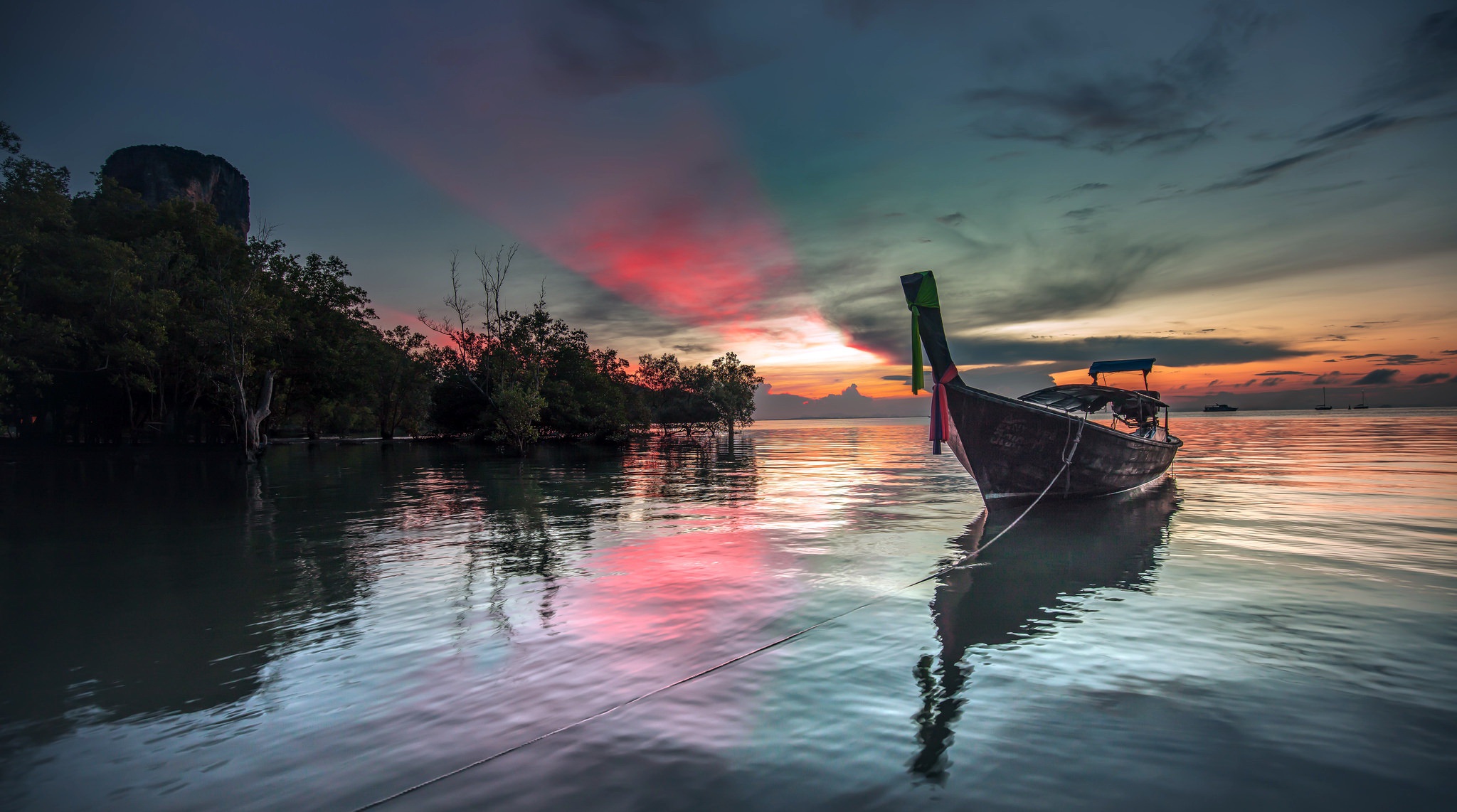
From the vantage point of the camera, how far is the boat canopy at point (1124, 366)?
69.3ft

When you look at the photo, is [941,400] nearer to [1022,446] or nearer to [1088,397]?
[1022,446]

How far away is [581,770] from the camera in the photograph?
12.3ft

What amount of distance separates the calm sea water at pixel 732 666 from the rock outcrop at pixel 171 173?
84.8 metres

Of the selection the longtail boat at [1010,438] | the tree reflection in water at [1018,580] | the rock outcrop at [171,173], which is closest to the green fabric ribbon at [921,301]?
the longtail boat at [1010,438]

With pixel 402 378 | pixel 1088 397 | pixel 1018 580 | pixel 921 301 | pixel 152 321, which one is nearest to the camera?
pixel 1018 580

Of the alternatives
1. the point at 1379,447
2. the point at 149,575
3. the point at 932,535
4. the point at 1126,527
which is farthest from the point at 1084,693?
the point at 1379,447

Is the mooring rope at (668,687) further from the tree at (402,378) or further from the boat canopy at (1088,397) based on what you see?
the tree at (402,378)

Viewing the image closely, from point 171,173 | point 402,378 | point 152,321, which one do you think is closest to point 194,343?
point 152,321

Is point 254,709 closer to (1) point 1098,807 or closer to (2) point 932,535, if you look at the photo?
(1) point 1098,807

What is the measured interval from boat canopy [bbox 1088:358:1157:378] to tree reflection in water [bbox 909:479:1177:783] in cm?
694

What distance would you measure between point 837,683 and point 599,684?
1943mm

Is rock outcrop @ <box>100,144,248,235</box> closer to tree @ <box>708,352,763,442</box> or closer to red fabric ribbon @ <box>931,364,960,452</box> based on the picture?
tree @ <box>708,352,763,442</box>

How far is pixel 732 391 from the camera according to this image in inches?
2842

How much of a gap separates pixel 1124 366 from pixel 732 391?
52.6 meters
